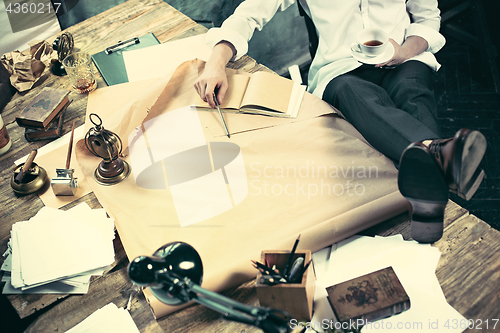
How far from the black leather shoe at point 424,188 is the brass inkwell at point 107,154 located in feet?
2.78

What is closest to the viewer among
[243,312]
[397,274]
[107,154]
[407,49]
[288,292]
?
[243,312]

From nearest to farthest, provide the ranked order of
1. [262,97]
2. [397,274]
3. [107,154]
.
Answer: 1. [397,274]
2. [107,154]
3. [262,97]

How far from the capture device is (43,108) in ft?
4.41

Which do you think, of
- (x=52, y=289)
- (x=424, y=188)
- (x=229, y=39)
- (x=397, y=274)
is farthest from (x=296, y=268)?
(x=229, y=39)

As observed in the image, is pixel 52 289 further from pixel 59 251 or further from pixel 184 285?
pixel 184 285

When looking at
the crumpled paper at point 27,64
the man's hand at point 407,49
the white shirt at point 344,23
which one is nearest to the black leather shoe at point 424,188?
the man's hand at point 407,49

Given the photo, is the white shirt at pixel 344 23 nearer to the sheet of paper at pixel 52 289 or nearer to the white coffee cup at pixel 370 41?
the white coffee cup at pixel 370 41

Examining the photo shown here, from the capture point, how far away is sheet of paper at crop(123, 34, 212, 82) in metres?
1.53

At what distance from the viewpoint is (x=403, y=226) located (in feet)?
3.32

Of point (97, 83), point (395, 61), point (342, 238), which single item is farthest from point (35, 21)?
point (342, 238)

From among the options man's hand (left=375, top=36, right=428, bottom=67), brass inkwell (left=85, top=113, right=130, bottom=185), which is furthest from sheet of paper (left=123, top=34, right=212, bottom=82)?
man's hand (left=375, top=36, right=428, bottom=67)

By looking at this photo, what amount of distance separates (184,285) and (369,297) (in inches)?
16.8

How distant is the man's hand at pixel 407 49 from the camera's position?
1.48 metres

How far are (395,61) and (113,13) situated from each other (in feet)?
4.74
